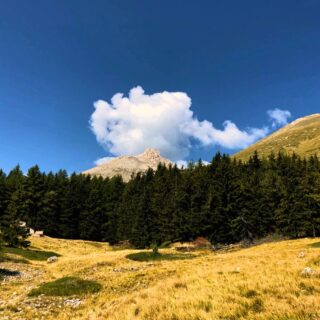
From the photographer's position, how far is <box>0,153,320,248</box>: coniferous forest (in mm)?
57500

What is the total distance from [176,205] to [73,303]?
56150 millimetres

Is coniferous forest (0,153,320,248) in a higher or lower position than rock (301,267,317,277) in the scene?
higher

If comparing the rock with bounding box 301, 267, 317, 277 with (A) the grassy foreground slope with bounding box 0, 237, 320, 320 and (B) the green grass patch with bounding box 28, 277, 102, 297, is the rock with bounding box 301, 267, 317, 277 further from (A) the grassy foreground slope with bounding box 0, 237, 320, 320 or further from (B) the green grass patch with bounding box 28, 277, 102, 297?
(B) the green grass patch with bounding box 28, 277, 102, 297

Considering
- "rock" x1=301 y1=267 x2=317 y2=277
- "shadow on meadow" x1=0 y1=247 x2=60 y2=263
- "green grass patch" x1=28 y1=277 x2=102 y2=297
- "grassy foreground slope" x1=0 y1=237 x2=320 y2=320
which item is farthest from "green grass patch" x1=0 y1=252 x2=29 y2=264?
"rock" x1=301 y1=267 x2=317 y2=277

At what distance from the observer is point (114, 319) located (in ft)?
36.3

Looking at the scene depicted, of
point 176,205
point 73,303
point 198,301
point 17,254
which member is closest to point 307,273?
point 198,301

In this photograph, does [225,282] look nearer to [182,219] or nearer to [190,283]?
[190,283]

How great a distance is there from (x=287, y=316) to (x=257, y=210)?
2248 inches

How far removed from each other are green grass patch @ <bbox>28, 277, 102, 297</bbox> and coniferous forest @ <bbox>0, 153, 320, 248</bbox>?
29873 millimetres

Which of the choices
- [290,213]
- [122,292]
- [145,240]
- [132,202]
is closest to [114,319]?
[122,292]

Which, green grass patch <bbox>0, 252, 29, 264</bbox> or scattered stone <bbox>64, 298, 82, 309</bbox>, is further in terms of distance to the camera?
green grass patch <bbox>0, 252, 29, 264</bbox>

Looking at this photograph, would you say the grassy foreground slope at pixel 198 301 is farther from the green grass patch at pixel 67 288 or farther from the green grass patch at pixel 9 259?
the green grass patch at pixel 9 259

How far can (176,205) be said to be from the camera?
234 ft

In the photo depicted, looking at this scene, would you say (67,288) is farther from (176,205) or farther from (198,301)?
(176,205)
